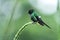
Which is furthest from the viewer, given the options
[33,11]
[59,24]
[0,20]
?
[33,11]

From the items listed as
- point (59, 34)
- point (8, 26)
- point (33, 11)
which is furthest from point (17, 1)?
point (33, 11)

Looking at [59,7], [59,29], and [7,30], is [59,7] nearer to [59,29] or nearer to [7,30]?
[59,29]

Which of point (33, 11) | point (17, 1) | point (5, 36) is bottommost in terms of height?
point (33, 11)

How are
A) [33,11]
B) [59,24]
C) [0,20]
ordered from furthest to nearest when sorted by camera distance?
[33,11], [0,20], [59,24]

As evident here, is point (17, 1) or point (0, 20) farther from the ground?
point (17, 1)

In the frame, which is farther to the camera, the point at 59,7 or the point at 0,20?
the point at 0,20

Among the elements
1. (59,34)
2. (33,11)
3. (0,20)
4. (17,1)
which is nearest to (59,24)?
(59,34)

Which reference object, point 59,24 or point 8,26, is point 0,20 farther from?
point 59,24

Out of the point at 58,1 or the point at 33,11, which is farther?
the point at 33,11

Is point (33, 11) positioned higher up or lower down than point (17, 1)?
lower down
